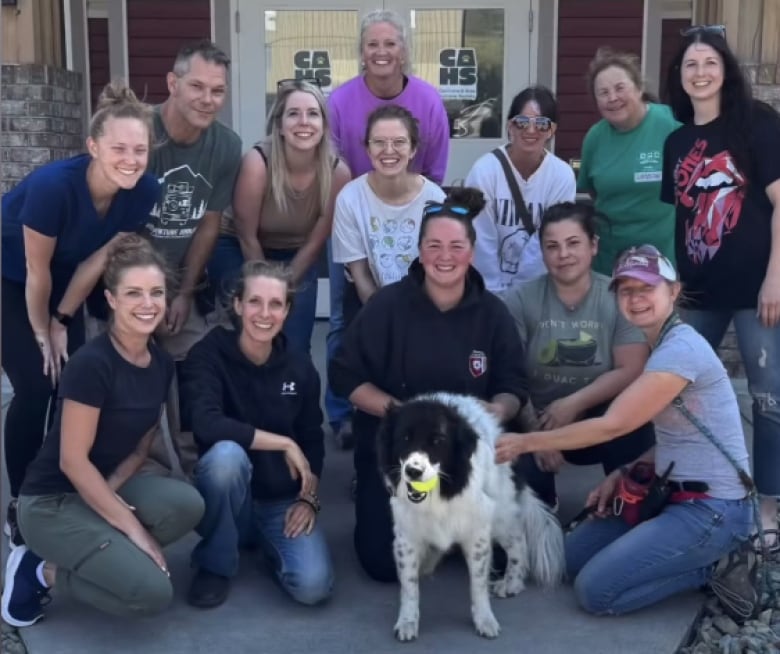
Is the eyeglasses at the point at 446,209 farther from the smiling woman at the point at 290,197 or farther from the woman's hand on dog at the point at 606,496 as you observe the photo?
the woman's hand on dog at the point at 606,496

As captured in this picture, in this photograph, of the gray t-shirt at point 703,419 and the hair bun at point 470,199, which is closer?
the gray t-shirt at point 703,419

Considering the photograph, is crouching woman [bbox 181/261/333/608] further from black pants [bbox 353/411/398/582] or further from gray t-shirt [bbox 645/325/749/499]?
gray t-shirt [bbox 645/325/749/499]

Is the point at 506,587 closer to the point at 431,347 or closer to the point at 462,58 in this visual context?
the point at 431,347

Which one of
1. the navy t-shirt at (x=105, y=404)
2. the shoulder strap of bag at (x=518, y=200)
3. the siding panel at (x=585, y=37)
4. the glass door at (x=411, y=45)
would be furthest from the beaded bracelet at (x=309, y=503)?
the siding panel at (x=585, y=37)

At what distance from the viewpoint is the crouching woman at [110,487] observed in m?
3.20

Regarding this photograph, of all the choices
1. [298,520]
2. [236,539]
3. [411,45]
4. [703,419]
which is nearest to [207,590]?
[236,539]

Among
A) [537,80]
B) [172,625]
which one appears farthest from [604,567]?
[537,80]

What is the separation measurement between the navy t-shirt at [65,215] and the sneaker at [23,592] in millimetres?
A: 982

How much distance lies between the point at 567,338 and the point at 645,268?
2.53 feet

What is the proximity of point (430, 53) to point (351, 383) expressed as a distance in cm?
413

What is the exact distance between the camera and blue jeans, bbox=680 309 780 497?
3740mm

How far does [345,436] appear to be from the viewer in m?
4.93

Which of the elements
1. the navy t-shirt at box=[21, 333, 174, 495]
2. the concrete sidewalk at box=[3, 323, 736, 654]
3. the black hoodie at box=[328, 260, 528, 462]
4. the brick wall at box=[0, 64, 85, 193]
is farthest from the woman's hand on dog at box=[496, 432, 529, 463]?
the brick wall at box=[0, 64, 85, 193]

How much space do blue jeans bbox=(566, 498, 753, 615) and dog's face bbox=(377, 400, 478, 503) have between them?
609mm
